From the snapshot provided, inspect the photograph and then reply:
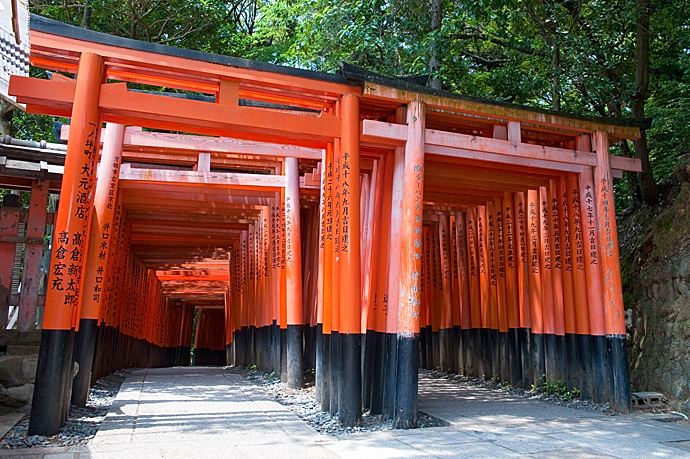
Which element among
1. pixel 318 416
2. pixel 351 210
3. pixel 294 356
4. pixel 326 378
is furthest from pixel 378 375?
pixel 294 356

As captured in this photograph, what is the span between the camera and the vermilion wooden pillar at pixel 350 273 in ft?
20.4

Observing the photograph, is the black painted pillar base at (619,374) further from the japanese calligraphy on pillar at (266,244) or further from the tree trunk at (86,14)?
the tree trunk at (86,14)

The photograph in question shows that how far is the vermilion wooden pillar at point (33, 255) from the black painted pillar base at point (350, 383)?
230 inches

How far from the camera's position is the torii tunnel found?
6086 millimetres

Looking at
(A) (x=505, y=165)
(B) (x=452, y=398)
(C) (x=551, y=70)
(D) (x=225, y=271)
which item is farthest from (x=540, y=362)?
(D) (x=225, y=271)

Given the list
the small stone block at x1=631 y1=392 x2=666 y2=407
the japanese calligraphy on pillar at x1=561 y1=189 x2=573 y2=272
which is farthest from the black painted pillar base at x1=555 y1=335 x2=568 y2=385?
the japanese calligraphy on pillar at x1=561 y1=189 x2=573 y2=272

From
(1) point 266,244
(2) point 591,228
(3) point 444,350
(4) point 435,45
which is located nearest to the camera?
(2) point 591,228

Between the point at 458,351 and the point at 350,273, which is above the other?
the point at 350,273

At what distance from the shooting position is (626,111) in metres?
13.1

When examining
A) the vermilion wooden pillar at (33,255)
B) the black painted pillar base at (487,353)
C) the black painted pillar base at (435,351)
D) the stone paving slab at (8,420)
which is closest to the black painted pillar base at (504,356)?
the black painted pillar base at (487,353)

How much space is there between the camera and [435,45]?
394 inches

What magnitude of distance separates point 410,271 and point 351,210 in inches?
39.1

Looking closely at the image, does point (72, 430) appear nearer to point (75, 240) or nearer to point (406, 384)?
point (75, 240)

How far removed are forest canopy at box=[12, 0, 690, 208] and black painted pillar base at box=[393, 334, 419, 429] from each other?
16.8ft
